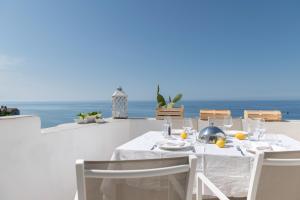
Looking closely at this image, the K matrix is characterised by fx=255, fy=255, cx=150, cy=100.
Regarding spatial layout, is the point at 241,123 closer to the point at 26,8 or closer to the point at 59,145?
the point at 59,145

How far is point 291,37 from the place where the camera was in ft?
47.1

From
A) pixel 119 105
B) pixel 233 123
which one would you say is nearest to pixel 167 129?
pixel 233 123

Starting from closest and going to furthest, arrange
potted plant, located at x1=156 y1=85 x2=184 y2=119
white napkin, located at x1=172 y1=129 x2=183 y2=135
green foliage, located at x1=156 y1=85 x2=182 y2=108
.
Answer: white napkin, located at x1=172 y1=129 x2=183 y2=135
potted plant, located at x1=156 y1=85 x2=184 y2=119
green foliage, located at x1=156 y1=85 x2=182 y2=108

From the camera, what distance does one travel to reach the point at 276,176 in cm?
108

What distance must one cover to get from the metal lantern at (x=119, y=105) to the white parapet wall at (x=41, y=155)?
604 millimetres

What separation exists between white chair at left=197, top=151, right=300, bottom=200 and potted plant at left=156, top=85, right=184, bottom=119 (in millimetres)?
2296

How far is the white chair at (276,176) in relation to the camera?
3.41 ft

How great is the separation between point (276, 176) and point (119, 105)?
8.77ft

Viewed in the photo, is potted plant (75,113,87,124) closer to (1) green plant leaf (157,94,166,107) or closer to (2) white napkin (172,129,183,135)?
(2) white napkin (172,129,183,135)

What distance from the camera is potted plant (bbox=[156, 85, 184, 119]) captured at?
3.45 metres

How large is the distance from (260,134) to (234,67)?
14.3m

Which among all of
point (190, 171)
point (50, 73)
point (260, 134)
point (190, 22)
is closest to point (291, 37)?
point (190, 22)

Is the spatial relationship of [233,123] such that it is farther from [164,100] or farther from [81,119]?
[81,119]

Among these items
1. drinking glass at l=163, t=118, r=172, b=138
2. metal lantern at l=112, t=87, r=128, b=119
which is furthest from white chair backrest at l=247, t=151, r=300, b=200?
metal lantern at l=112, t=87, r=128, b=119
